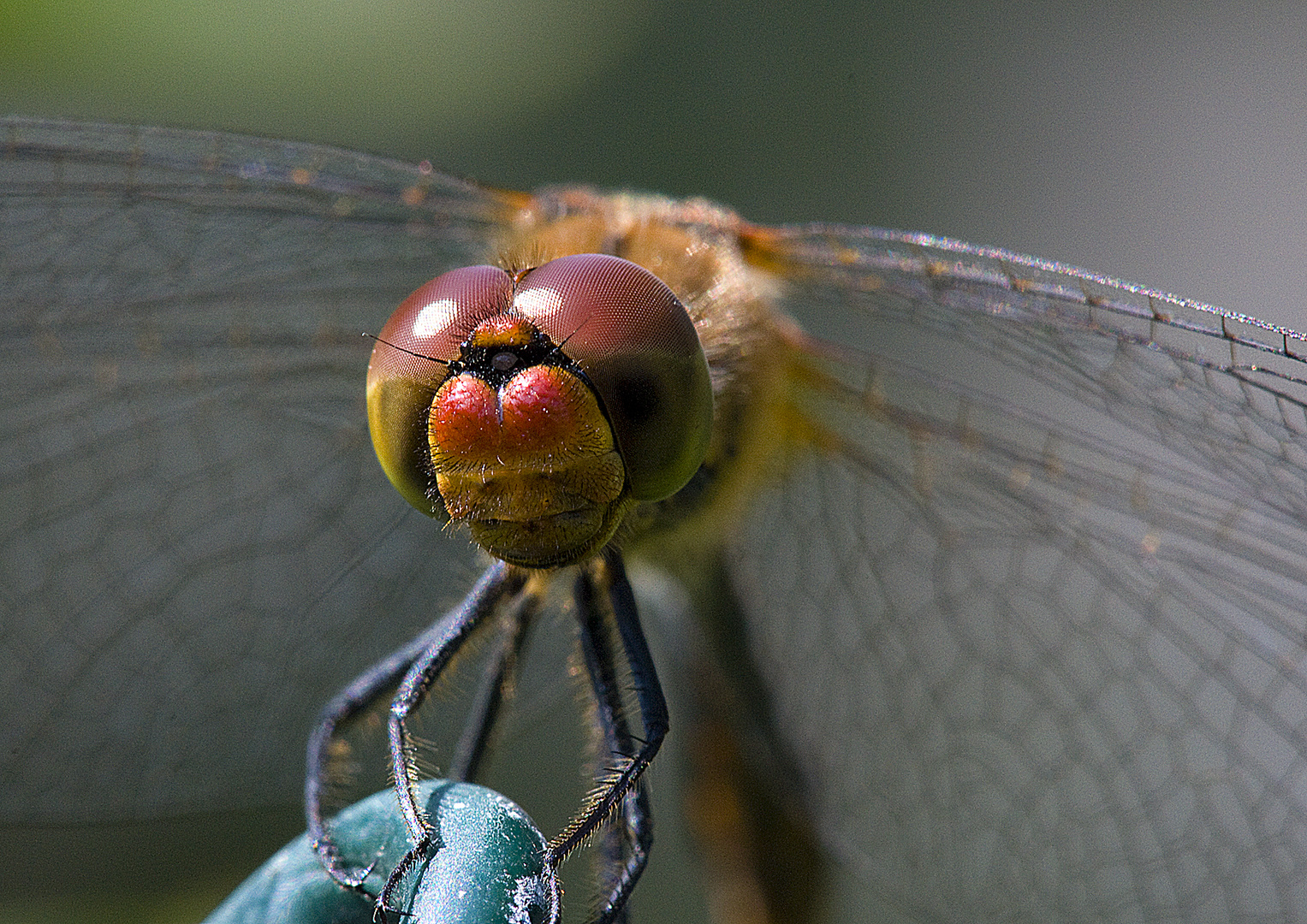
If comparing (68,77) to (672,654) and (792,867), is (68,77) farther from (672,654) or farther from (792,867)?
(792,867)

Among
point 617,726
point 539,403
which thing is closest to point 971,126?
point 617,726

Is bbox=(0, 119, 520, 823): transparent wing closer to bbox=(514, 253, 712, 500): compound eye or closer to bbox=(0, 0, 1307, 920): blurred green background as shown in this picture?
bbox=(514, 253, 712, 500): compound eye

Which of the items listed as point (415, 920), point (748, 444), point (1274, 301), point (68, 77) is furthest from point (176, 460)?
point (1274, 301)

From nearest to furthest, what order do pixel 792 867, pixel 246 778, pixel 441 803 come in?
1. pixel 441 803
2. pixel 246 778
3. pixel 792 867

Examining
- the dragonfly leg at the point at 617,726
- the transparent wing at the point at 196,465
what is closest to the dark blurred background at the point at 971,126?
the transparent wing at the point at 196,465

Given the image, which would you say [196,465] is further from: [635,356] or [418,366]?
[635,356]

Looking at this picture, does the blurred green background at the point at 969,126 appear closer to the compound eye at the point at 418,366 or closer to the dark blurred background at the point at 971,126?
the dark blurred background at the point at 971,126
